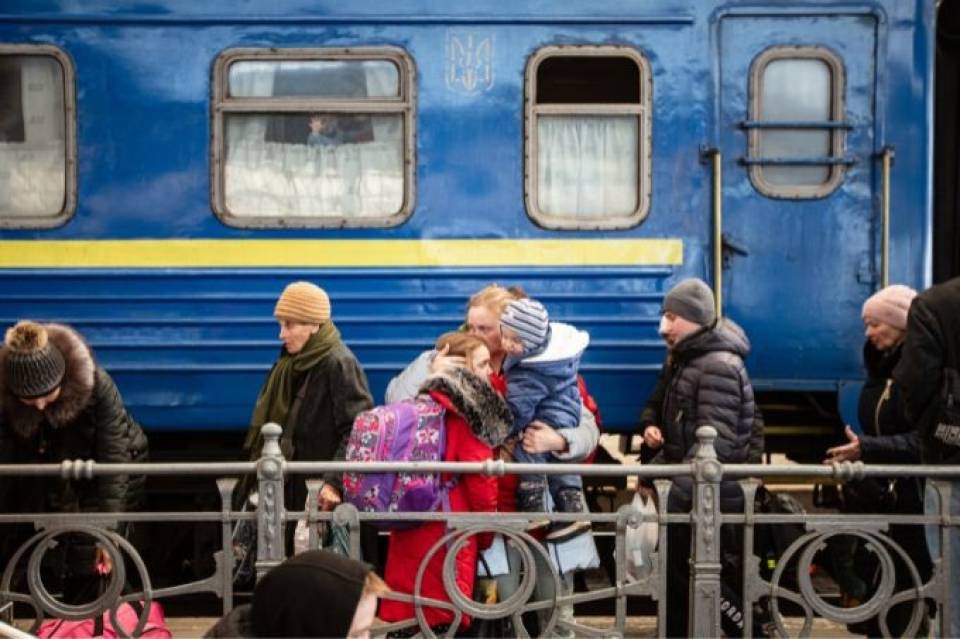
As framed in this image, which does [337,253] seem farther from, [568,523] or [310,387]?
[568,523]

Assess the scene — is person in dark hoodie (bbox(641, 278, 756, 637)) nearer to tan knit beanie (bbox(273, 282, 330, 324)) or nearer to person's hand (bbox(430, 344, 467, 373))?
person's hand (bbox(430, 344, 467, 373))

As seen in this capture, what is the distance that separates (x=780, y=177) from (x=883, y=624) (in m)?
2.97

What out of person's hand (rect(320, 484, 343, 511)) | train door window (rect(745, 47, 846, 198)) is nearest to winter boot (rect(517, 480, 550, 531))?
person's hand (rect(320, 484, 343, 511))

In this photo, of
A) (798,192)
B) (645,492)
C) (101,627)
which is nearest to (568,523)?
(645,492)

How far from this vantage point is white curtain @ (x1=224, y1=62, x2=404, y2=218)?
284 inches

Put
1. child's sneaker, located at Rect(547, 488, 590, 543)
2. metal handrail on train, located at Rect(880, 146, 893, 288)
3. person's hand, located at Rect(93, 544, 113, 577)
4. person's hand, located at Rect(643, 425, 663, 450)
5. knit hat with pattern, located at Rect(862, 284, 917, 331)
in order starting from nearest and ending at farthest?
child's sneaker, located at Rect(547, 488, 590, 543)
person's hand, located at Rect(93, 544, 113, 577)
knit hat with pattern, located at Rect(862, 284, 917, 331)
person's hand, located at Rect(643, 425, 663, 450)
metal handrail on train, located at Rect(880, 146, 893, 288)

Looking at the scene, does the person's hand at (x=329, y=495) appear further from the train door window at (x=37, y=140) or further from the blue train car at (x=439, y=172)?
the train door window at (x=37, y=140)

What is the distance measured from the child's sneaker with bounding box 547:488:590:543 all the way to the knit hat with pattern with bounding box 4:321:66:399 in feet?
6.89

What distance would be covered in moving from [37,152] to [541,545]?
3.85m

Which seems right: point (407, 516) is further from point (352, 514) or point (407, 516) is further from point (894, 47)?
point (894, 47)

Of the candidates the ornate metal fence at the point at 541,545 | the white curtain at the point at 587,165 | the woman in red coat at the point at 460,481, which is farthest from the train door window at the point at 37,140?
the woman in red coat at the point at 460,481

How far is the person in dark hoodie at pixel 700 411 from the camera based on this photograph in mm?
5559

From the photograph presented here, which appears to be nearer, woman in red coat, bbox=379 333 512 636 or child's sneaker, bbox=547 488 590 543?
woman in red coat, bbox=379 333 512 636

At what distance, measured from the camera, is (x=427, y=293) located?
7.21 m
